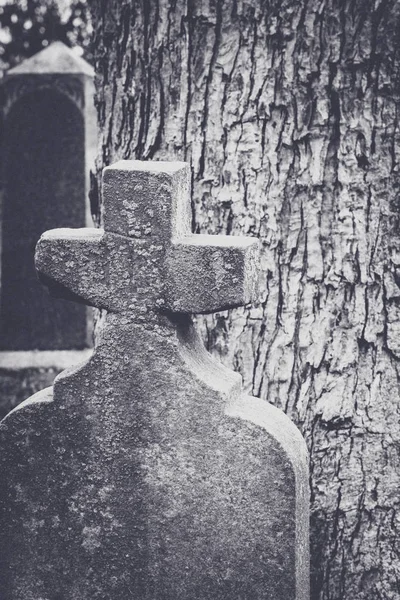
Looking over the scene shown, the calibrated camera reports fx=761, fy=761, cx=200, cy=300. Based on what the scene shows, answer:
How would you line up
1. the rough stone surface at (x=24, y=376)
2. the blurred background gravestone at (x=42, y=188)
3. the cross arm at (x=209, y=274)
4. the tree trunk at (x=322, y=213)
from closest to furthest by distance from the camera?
the cross arm at (x=209, y=274) < the tree trunk at (x=322, y=213) < the rough stone surface at (x=24, y=376) < the blurred background gravestone at (x=42, y=188)

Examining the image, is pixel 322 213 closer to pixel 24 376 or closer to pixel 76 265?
pixel 76 265

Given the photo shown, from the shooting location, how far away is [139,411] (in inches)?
83.7

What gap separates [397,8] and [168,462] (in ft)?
6.02

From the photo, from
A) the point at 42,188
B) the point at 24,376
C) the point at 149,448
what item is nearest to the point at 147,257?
the point at 149,448

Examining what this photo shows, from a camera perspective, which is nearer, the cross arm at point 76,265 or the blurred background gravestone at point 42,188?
the cross arm at point 76,265

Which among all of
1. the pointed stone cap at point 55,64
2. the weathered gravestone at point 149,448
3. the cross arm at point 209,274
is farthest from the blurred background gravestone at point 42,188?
the cross arm at point 209,274

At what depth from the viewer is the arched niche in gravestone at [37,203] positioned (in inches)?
228

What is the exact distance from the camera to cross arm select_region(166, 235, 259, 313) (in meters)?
2.03

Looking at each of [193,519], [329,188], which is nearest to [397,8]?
[329,188]

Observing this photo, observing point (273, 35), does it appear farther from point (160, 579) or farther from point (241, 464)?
point (160, 579)

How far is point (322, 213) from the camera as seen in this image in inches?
111

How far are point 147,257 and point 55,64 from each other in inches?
160

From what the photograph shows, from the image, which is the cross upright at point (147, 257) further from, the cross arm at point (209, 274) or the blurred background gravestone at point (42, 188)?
the blurred background gravestone at point (42, 188)

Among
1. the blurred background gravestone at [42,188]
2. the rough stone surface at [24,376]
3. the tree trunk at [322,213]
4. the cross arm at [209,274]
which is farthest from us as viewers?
the blurred background gravestone at [42,188]
